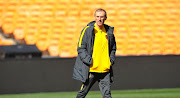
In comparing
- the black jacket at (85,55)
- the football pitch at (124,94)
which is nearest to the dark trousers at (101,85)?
the black jacket at (85,55)

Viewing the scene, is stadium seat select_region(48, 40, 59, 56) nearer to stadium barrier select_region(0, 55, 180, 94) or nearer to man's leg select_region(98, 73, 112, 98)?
stadium barrier select_region(0, 55, 180, 94)

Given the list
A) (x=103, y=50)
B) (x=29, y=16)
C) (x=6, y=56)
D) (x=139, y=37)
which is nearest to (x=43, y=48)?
(x=29, y=16)

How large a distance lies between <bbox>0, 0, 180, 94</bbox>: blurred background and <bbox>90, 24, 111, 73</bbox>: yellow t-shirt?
5.70 m

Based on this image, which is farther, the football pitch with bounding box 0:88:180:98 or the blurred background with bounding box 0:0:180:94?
the blurred background with bounding box 0:0:180:94

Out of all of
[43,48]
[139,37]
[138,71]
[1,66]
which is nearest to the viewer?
[1,66]

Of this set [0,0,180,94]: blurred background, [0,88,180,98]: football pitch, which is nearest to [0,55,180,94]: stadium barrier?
[0,0,180,94]: blurred background

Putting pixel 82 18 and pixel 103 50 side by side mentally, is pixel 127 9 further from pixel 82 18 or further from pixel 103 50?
pixel 103 50

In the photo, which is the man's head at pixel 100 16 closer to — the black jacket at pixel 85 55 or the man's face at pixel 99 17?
the man's face at pixel 99 17

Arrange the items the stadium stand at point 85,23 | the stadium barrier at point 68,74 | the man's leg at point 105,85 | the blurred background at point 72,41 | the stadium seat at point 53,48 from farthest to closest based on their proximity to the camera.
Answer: the stadium stand at point 85,23, the stadium seat at point 53,48, the blurred background at point 72,41, the stadium barrier at point 68,74, the man's leg at point 105,85

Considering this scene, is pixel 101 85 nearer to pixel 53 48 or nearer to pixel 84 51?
pixel 84 51

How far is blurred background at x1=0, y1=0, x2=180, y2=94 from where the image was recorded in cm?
1024

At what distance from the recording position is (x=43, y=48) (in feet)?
43.3

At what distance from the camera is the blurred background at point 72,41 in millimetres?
10242

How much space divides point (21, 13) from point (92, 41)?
399 inches
